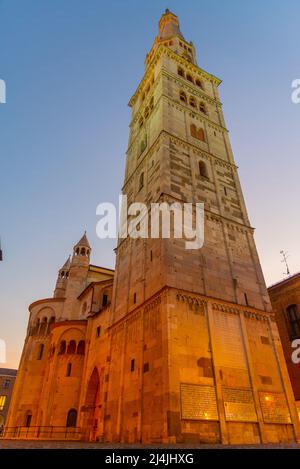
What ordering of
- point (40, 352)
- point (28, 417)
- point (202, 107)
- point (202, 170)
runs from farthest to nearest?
point (202, 107), point (40, 352), point (28, 417), point (202, 170)

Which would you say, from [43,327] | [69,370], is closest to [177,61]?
[43,327]

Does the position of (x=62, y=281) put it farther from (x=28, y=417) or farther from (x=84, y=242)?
(x=28, y=417)

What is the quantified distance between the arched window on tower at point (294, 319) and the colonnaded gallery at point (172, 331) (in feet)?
21.9

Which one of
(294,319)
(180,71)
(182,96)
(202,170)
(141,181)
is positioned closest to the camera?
(294,319)

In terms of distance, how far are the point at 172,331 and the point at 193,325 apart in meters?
1.33

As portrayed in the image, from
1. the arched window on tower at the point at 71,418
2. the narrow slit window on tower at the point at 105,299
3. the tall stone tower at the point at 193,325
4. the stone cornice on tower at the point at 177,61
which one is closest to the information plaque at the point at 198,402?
the tall stone tower at the point at 193,325

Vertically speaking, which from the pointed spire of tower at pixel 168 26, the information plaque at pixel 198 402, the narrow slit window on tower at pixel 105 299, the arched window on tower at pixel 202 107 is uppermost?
the pointed spire of tower at pixel 168 26

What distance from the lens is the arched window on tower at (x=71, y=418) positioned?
21906mm

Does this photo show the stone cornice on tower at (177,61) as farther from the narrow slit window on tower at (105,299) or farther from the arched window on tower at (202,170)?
the narrow slit window on tower at (105,299)

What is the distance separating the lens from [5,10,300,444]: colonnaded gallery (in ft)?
40.6

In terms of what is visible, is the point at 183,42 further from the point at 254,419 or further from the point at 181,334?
the point at 254,419

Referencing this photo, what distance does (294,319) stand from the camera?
22.3 m
